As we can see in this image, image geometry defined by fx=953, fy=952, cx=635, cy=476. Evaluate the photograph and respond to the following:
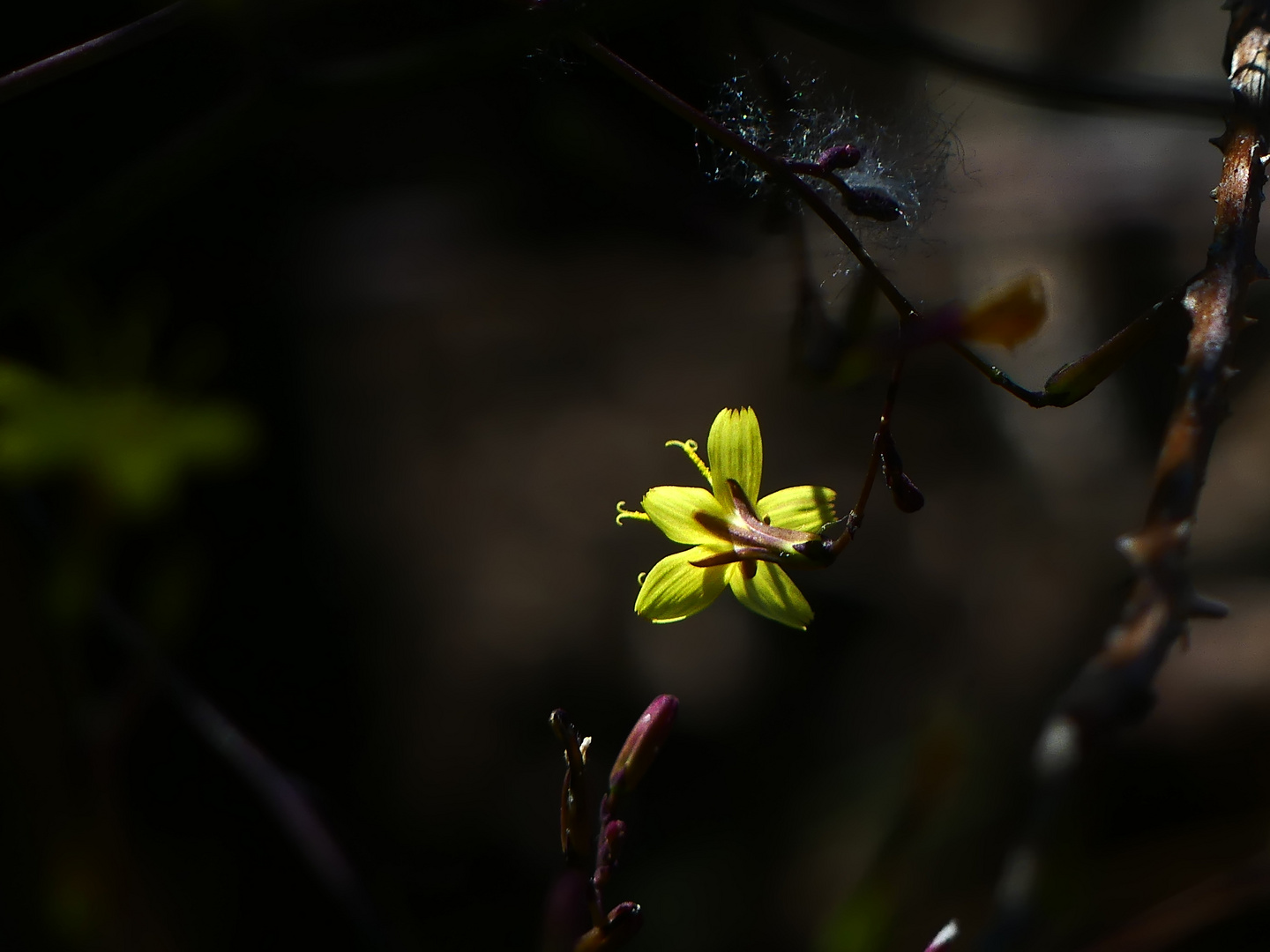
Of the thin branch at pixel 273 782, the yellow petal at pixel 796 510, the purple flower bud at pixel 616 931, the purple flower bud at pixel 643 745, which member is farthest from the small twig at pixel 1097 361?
the thin branch at pixel 273 782

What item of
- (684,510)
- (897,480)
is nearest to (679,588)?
(684,510)

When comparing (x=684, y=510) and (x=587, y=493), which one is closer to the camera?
(x=684, y=510)

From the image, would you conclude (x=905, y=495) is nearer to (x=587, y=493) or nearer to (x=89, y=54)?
(x=89, y=54)

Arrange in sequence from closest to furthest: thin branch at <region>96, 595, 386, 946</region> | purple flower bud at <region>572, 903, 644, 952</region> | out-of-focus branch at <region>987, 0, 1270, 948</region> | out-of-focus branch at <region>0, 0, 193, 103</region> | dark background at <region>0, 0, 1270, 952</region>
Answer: out-of-focus branch at <region>987, 0, 1270, 948</region>
out-of-focus branch at <region>0, 0, 193, 103</region>
purple flower bud at <region>572, 903, 644, 952</region>
thin branch at <region>96, 595, 386, 946</region>
dark background at <region>0, 0, 1270, 952</region>

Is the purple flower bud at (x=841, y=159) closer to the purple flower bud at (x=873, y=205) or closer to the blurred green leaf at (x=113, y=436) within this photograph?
the purple flower bud at (x=873, y=205)

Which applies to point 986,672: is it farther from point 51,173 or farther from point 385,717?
point 51,173

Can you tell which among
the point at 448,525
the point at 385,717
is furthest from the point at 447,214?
the point at 385,717

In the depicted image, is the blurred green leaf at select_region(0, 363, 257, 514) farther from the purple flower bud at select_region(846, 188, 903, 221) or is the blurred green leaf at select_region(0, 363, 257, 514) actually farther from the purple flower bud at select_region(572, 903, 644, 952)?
the purple flower bud at select_region(846, 188, 903, 221)

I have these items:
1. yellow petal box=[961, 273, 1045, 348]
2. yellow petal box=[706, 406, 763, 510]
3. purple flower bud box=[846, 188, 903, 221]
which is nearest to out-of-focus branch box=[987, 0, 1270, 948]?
yellow petal box=[961, 273, 1045, 348]
